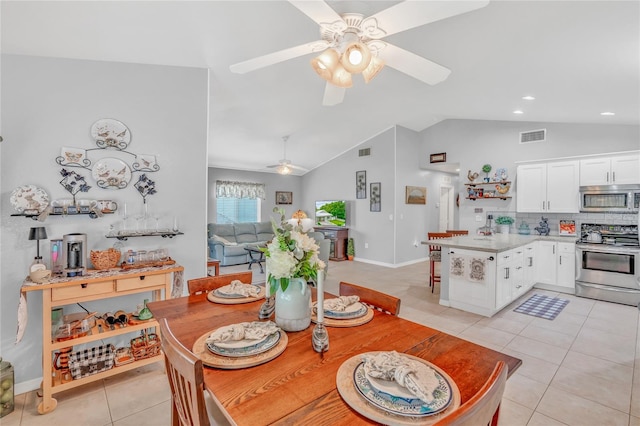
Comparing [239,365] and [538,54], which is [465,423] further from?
[538,54]

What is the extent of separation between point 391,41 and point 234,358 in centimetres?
308

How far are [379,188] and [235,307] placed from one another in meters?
5.70

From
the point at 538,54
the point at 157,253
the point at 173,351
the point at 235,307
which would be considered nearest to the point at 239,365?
the point at 173,351

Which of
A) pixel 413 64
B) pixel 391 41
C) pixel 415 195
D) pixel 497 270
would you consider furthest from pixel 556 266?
pixel 413 64

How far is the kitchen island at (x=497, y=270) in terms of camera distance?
358 centimetres

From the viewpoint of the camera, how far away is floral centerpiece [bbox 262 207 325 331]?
127cm

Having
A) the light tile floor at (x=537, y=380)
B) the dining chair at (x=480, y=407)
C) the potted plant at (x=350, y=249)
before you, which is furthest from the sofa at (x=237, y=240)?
the dining chair at (x=480, y=407)

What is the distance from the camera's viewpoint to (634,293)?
3.98 meters

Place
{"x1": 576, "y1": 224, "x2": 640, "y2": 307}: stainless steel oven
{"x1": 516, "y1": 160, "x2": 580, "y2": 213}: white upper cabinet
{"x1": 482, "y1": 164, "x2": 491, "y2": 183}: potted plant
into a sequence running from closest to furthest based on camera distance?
{"x1": 576, "y1": 224, "x2": 640, "y2": 307}: stainless steel oven
{"x1": 516, "y1": 160, "x2": 580, "y2": 213}: white upper cabinet
{"x1": 482, "y1": 164, "x2": 491, "y2": 183}: potted plant

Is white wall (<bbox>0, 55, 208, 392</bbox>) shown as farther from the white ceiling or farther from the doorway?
the doorway

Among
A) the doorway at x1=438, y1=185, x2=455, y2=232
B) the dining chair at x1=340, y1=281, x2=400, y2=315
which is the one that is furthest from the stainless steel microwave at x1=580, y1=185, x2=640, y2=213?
the dining chair at x1=340, y1=281, x2=400, y2=315

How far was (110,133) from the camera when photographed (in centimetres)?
252

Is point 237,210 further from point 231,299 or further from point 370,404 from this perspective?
point 370,404

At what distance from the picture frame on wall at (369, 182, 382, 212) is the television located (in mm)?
822
